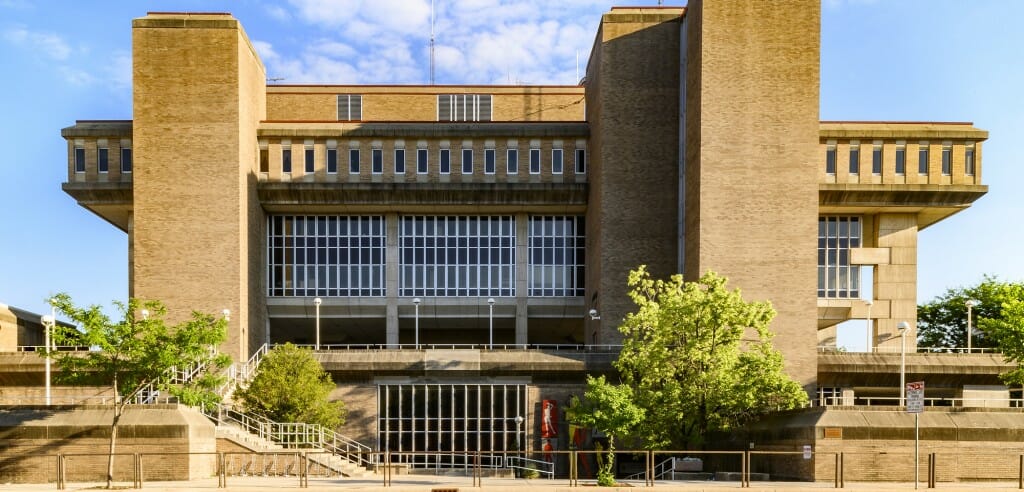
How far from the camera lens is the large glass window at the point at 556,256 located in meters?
57.8

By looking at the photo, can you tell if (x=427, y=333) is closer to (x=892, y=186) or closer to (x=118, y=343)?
(x=892, y=186)

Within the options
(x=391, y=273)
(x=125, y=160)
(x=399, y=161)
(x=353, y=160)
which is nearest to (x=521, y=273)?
(x=391, y=273)

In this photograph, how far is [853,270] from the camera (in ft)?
183

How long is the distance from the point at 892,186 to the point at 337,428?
33.3 meters

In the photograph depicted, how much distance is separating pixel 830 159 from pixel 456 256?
22865 mm

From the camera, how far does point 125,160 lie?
53.7 metres

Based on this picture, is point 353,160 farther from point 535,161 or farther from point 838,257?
point 838,257

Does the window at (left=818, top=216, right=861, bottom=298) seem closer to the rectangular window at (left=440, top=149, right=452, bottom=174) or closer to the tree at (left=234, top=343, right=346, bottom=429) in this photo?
the rectangular window at (left=440, top=149, right=452, bottom=174)

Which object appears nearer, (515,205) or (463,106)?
(515,205)

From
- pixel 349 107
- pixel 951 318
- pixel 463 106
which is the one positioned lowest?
pixel 951 318

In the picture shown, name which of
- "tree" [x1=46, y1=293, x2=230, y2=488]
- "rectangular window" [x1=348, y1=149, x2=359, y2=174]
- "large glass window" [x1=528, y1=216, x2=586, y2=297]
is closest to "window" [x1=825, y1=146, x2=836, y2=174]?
"large glass window" [x1=528, y1=216, x2=586, y2=297]

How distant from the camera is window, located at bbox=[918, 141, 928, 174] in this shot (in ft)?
175

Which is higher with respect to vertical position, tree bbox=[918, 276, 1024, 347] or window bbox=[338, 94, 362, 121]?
window bbox=[338, 94, 362, 121]

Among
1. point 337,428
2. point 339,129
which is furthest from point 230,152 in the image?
point 337,428
